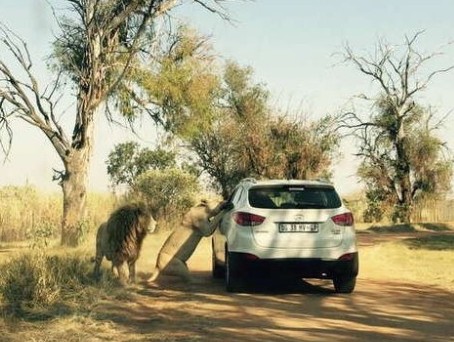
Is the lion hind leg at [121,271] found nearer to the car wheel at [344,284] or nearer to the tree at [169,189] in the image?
the car wheel at [344,284]

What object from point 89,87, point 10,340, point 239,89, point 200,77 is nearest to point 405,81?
point 239,89

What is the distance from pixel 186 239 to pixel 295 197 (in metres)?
2.36

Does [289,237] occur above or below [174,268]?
above

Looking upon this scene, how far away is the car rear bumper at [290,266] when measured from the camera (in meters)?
10.6

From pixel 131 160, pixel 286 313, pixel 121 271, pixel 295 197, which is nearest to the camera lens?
pixel 286 313

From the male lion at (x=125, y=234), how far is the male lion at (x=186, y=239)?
0.91 meters

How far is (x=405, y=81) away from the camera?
127 ft

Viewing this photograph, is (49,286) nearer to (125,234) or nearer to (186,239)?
(125,234)

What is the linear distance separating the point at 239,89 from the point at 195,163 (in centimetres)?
470

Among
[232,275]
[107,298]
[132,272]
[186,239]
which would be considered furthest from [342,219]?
[107,298]

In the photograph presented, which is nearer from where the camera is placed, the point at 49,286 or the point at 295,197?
the point at 49,286

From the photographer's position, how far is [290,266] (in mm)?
10625

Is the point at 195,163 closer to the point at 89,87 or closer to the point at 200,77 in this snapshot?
the point at 200,77

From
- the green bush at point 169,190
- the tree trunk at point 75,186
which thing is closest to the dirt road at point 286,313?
the tree trunk at point 75,186
